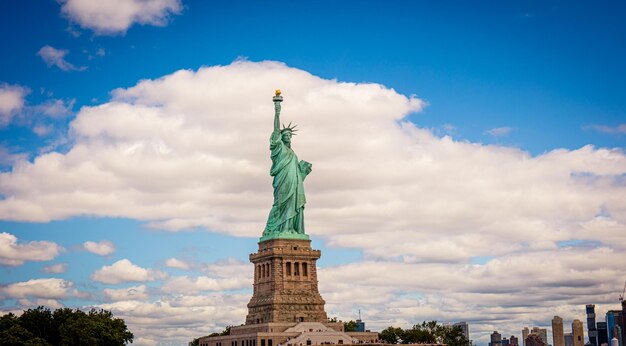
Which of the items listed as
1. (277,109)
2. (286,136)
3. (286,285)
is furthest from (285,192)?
(286,285)

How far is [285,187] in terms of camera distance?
120875 millimetres

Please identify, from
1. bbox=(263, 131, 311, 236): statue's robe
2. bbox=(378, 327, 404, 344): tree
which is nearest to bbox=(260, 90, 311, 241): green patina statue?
bbox=(263, 131, 311, 236): statue's robe

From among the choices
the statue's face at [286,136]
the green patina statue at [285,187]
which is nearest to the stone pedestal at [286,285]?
the green patina statue at [285,187]

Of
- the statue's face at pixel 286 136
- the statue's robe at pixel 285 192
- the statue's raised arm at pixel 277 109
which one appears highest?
the statue's raised arm at pixel 277 109

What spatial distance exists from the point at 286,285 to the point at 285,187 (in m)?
13.7

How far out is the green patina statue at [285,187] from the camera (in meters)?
120

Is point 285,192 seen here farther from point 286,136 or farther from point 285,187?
point 286,136

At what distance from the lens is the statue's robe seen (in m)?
120

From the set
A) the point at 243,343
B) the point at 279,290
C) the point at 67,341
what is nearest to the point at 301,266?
the point at 279,290

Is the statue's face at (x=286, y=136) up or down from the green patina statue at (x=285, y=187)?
up

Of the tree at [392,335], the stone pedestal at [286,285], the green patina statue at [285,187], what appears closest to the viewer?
the stone pedestal at [286,285]

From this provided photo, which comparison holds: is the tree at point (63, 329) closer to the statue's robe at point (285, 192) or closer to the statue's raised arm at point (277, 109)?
the statue's robe at point (285, 192)

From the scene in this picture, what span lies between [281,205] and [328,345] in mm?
25191

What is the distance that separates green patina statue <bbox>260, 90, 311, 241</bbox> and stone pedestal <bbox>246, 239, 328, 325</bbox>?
2228mm
